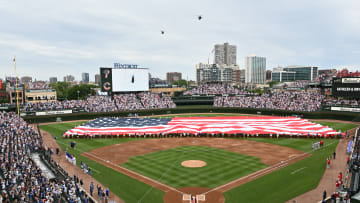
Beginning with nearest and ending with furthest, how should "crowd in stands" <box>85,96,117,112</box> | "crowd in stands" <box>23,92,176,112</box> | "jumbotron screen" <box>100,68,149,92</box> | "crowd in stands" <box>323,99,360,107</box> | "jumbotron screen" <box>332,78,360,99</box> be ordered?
"crowd in stands" <box>323,99,360,107</box>
"jumbotron screen" <box>332,78,360,99</box>
"crowd in stands" <box>23,92,176,112</box>
"crowd in stands" <box>85,96,117,112</box>
"jumbotron screen" <box>100,68,149,92</box>

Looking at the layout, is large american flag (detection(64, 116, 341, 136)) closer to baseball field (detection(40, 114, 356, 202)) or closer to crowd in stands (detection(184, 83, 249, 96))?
baseball field (detection(40, 114, 356, 202))

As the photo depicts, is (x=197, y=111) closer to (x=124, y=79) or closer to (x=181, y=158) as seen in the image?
(x=124, y=79)

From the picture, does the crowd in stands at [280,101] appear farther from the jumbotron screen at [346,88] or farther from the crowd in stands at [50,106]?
the crowd in stands at [50,106]

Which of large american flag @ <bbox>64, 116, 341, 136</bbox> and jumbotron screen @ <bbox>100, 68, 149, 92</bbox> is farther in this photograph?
jumbotron screen @ <bbox>100, 68, 149, 92</bbox>


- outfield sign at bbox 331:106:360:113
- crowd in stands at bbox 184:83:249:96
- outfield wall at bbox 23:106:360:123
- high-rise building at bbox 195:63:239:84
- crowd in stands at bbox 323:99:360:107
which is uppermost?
high-rise building at bbox 195:63:239:84

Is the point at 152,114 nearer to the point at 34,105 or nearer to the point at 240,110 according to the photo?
the point at 240,110

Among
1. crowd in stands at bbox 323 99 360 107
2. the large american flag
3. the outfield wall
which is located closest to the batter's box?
the large american flag

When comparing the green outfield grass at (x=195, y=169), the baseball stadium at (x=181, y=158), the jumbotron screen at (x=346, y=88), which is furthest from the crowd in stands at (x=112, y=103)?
the jumbotron screen at (x=346, y=88)
